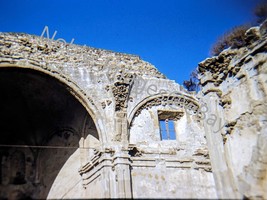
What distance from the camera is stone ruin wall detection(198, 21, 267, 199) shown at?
4.50m

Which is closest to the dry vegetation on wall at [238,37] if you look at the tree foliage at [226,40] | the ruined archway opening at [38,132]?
the tree foliage at [226,40]

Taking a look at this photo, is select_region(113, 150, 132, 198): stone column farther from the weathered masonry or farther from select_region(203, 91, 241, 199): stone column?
select_region(203, 91, 241, 199): stone column

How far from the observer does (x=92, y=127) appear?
11.4 meters

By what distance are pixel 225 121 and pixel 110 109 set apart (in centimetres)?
547

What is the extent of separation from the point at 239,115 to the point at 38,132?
33.2ft

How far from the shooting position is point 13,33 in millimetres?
10617

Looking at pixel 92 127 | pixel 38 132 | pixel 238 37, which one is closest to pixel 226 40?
pixel 238 37

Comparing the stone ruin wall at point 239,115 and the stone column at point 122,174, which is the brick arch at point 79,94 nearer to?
the stone column at point 122,174

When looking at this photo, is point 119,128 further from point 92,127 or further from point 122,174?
point 92,127

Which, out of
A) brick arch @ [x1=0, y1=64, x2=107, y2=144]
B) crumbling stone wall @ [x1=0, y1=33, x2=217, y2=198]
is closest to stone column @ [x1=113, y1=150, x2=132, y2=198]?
crumbling stone wall @ [x1=0, y1=33, x2=217, y2=198]

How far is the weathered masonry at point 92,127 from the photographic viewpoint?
31.4 ft

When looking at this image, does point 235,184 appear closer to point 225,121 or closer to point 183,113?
point 225,121

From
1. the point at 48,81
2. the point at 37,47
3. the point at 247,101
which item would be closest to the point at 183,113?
the point at 48,81

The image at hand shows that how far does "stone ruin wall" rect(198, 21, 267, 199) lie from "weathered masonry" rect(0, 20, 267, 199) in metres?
1.76
